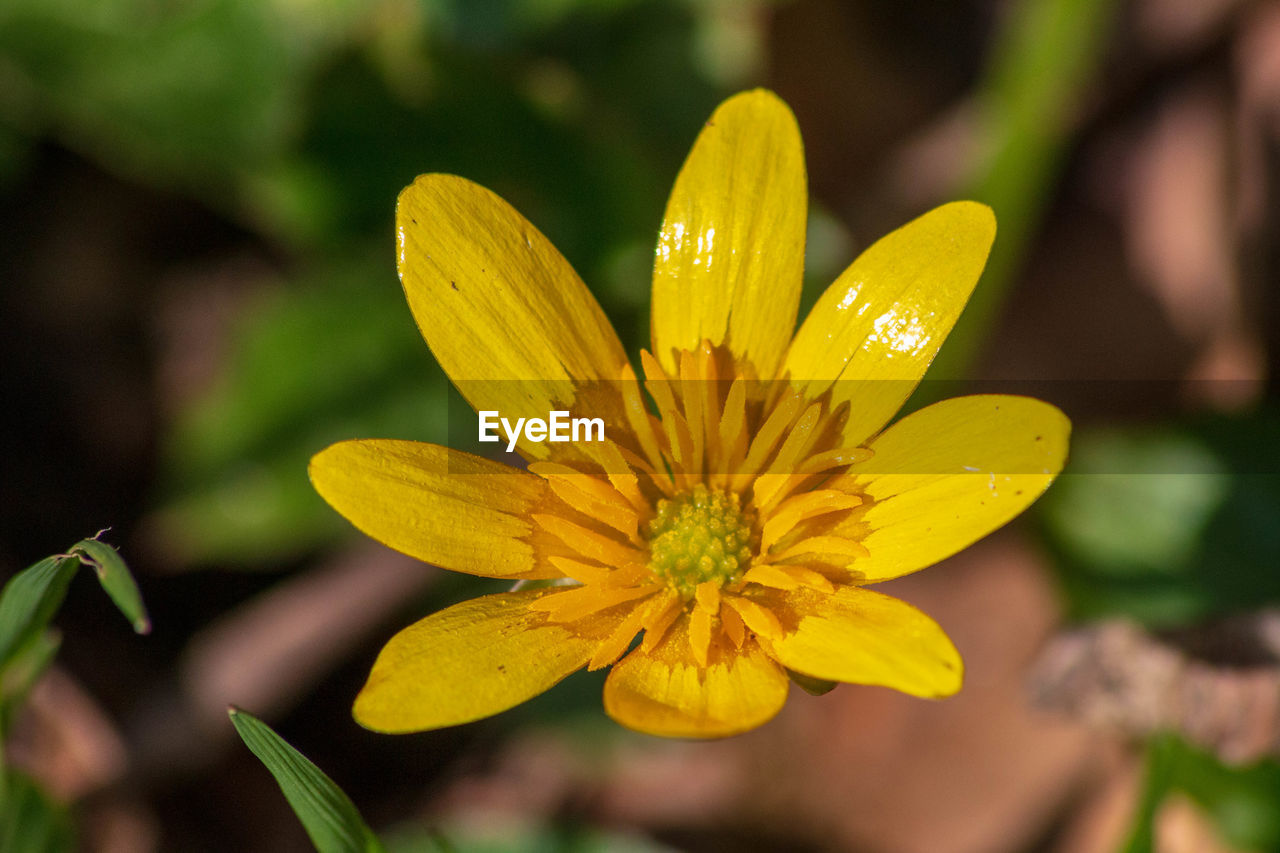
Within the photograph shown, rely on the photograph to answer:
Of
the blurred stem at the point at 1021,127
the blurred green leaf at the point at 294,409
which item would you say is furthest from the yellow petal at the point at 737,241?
the blurred green leaf at the point at 294,409

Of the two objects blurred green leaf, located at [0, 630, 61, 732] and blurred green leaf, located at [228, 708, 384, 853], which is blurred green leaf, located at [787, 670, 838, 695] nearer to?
blurred green leaf, located at [228, 708, 384, 853]

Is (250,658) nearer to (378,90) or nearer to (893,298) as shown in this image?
(378,90)

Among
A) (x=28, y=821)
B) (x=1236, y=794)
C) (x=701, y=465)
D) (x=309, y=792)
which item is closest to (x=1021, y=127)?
(x=701, y=465)

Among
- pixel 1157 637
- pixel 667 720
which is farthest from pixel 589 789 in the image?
pixel 667 720

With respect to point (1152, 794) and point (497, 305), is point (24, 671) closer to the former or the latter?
point (497, 305)

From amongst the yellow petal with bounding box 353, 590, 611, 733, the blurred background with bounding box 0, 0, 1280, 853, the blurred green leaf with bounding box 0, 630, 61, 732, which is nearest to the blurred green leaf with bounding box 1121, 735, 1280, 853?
the blurred background with bounding box 0, 0, 1280, 853

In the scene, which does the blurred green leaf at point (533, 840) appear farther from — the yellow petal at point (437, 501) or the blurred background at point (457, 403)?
the yellow petal at point (437, 501)
